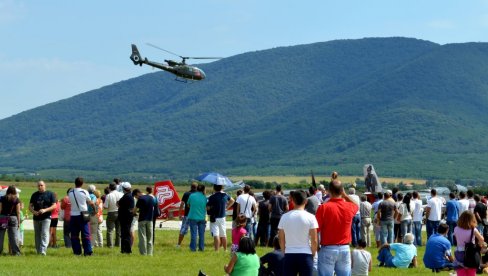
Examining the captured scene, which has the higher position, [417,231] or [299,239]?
[299,239]

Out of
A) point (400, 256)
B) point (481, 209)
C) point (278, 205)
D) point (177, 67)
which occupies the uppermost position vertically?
point (177, 67)

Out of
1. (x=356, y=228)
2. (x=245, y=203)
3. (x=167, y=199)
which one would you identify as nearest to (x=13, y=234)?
(x=245, y=203)

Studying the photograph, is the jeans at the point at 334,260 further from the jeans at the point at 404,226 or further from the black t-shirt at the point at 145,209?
the jeans at the point at 404,226

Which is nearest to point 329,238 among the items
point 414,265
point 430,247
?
point 430,247

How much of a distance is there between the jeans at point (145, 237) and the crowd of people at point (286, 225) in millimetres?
22

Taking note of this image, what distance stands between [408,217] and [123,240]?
27.4 ft

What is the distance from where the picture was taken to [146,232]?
2250 centimetres

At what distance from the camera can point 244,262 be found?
15.3 meters

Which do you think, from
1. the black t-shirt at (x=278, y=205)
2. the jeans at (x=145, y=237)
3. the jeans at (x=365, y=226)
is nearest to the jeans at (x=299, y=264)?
the jeans at (x=145, y=237)

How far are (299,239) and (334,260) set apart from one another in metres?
0.75

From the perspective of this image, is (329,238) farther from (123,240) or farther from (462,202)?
(462,202)

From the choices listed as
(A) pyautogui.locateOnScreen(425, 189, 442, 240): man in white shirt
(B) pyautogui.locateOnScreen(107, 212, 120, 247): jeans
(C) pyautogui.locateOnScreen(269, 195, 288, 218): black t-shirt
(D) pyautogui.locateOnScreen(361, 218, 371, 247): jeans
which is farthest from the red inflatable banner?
(A) pyautogui.locateOnScreen(425, 189, 442, 240): man in white shirt

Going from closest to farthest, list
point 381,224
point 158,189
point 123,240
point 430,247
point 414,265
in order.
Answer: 1. point 430,247
2. point 414,265
3. point 123,240
4. point 381,224
5. point 158,189

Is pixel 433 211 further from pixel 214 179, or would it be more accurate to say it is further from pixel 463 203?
pixel 214 179
